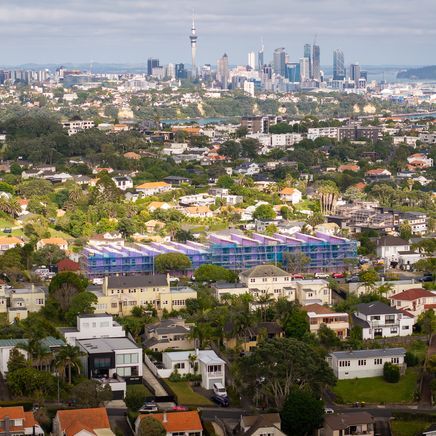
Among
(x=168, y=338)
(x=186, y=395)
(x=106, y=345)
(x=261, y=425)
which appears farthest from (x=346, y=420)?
(x=168, y=338)

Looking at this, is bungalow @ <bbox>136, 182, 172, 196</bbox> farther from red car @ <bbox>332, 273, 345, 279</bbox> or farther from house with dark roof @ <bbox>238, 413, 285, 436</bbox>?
house with dark roof @ <bbox>238, 413, 285, 436</bbox>

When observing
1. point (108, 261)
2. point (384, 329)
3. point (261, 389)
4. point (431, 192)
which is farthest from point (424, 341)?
point (431, 192)

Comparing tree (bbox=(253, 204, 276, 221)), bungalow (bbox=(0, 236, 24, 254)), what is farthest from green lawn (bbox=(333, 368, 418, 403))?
tree (bbox=(253, 204, 276, 221))

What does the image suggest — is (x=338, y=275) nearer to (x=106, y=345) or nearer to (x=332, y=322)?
(x=332, y=322)

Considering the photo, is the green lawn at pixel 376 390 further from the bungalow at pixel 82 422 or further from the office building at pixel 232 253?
the office building at pixel 232 253

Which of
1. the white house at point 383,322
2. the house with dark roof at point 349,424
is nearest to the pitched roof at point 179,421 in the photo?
the house with dark roof at point 349,424
